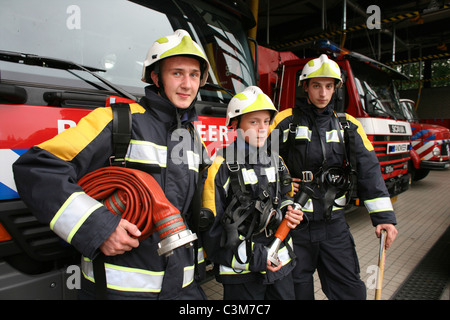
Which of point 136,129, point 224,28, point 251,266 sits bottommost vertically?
point 251,266

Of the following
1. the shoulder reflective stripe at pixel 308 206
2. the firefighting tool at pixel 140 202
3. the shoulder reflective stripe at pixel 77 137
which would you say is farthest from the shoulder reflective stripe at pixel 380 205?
the shoulder reflective stripe at pixel 77 137

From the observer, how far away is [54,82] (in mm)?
1549

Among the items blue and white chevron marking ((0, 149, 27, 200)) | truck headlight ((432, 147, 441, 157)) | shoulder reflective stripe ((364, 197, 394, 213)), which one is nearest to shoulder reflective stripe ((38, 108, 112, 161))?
blue and white chevron marking ((0, 149, 27, 200))

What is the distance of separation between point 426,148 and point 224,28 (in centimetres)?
685

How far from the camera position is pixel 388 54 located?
1266cm

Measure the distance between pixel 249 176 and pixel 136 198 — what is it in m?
0.72

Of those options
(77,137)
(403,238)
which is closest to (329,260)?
(77,137)

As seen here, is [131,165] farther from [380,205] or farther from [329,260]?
[380,205]

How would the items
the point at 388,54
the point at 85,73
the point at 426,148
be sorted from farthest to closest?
the point at 388,54
the point at 426,148
the point at 85,73

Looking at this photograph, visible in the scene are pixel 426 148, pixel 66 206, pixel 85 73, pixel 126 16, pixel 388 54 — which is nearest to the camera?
pixel 66 206

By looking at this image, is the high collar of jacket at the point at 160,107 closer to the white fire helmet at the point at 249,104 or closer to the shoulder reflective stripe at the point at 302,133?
the white fire helmet at the point at 249,104

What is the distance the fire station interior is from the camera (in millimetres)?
3049
